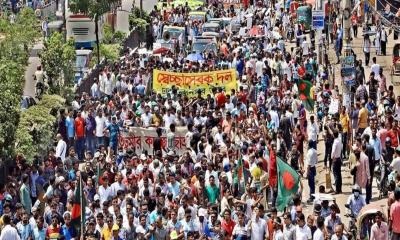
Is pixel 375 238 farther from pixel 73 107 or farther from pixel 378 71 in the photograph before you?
pixel 378 71

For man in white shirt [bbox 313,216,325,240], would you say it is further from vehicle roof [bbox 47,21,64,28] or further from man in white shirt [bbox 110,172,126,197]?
vehicle roof [bbox 47,21,64,28]

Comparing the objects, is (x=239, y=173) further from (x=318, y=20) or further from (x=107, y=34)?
(x=107, y=34)

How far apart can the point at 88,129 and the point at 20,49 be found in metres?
9.98

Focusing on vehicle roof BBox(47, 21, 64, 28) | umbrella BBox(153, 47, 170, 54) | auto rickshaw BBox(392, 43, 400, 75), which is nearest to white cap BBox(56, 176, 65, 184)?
auto rickshaw BBox(392, 43, 400, 75)

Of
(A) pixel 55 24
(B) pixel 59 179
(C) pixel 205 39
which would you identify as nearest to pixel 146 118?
(B) pixel 59 179

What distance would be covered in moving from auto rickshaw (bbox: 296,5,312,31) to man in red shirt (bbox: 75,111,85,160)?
64.7ft

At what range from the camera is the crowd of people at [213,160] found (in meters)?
25.0

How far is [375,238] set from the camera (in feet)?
79.7

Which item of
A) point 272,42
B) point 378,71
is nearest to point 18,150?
point 378,71

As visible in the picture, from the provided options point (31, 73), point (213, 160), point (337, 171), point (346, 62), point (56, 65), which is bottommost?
point (31, 73)

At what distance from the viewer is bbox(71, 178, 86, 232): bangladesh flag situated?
25.2 metres

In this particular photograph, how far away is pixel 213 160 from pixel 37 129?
4.99 meters

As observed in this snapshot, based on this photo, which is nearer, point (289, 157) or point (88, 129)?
point (289, 157)

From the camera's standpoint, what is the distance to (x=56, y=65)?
3788cm
